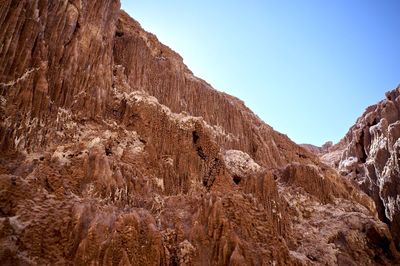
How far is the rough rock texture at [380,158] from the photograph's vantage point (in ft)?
165

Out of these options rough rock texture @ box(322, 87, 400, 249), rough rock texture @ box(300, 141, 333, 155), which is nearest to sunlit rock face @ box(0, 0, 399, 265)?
rough rock texture @ box(322, 87, 400, 249)

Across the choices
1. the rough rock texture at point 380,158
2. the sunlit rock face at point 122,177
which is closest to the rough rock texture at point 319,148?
the rough rock texture at point 380,158

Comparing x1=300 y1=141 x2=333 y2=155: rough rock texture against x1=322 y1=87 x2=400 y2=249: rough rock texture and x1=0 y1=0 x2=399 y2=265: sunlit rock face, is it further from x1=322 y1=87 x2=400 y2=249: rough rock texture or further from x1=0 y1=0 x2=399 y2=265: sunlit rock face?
x1=0 y1=0 x2=399 y2=265: sunlit rock face

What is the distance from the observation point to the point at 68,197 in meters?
17.3

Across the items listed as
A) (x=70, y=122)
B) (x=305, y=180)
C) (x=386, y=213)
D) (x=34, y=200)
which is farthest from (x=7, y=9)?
(x=386, y=213)

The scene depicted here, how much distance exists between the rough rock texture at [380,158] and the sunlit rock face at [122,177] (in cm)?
2009

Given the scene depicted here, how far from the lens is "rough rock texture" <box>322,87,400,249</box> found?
50.4 meters

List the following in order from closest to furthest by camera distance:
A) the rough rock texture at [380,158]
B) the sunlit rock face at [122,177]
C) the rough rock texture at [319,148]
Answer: the sunlit rock face at [122,177] → the rough rock texture at [380,158] → the rough rock texture at [319,148]

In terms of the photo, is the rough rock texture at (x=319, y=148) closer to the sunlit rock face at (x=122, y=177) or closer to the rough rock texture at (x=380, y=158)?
the rough rock texture at (x=380, y=158)

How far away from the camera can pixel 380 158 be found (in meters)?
55.3

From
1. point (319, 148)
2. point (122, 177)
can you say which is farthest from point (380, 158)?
point (122, 177)

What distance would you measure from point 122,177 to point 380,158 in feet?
155

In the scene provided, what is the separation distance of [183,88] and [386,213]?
35.6m

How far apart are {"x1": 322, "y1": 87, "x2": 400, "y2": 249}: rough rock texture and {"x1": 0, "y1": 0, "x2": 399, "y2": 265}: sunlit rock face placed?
2009 centimetres
